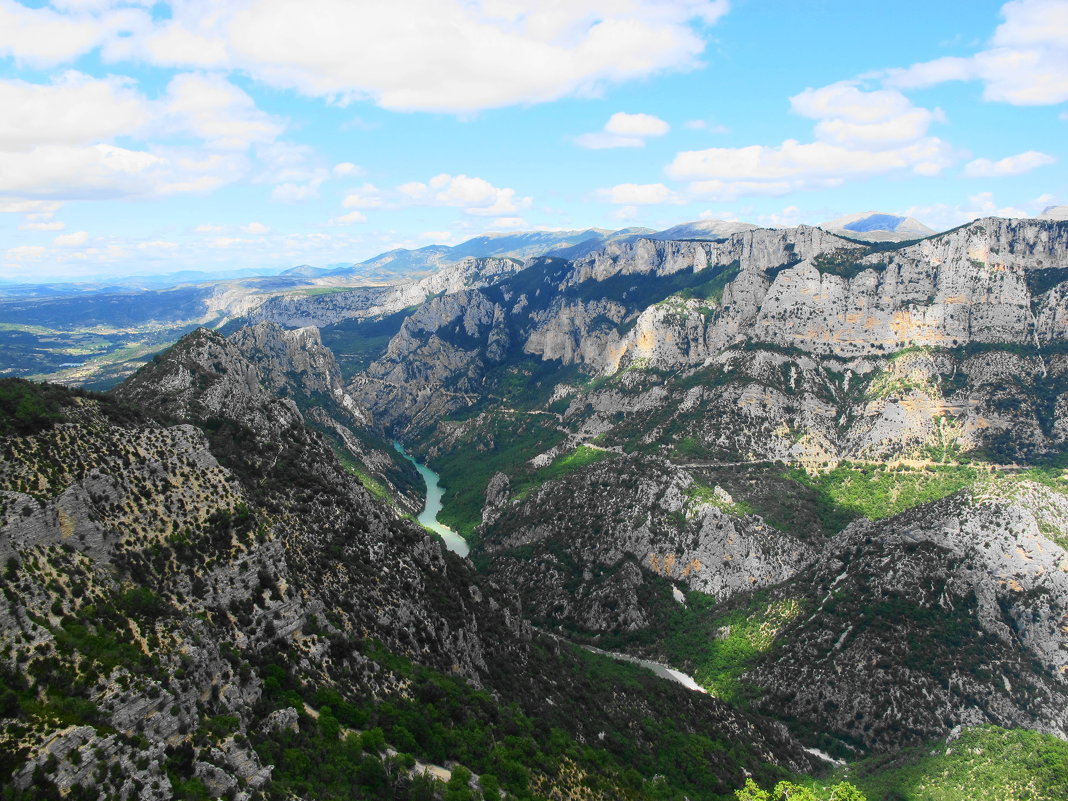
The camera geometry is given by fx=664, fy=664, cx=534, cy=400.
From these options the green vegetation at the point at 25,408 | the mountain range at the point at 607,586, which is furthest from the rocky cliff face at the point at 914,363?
the green vegetation at the point at 25,408

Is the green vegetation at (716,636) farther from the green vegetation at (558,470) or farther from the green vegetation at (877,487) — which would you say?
the green vegetation at (558,470)

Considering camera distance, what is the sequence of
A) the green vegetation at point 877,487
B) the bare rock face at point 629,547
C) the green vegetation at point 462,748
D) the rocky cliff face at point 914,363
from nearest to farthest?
the green vegetation at point 462,748 → the bare rock face at point 629,547 → the green vegetation at point 877,487 → the rocky cliff face at point 914,363

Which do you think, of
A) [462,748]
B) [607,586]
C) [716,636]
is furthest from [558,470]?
[462,748]

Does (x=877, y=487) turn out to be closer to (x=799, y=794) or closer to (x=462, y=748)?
(x=799, y=794)

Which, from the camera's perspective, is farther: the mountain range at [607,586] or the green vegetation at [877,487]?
the green vegetation at [877,487]

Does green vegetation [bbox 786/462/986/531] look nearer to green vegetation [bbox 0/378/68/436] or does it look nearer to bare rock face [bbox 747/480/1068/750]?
bare rock face [bbox 747/480/1068/750]

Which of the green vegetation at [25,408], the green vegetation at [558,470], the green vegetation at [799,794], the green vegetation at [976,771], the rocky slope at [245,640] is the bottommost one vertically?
the green vegetation at [976,771]

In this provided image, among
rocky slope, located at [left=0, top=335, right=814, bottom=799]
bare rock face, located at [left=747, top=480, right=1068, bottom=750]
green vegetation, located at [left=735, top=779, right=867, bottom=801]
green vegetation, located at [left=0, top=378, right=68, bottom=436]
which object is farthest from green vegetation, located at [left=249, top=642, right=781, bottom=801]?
green vegetation, located at [left=0, top=378, right=68, bottom=436]

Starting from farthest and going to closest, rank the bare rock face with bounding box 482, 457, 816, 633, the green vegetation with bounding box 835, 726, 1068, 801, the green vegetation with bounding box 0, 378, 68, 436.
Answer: the bare rock face with bounding box 482, 457, 816, 633
the green vegetation with bounding box 835, 726, 1068, 801
the green vegetation with bounding box 0, 378, 68, 436
